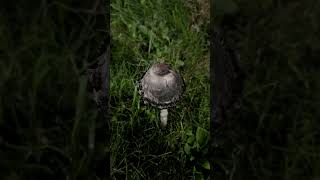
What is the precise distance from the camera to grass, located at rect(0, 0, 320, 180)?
4.90ft

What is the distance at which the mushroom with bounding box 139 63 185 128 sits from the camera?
147cm

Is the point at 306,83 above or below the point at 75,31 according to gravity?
below

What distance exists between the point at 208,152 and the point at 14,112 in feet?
1.55

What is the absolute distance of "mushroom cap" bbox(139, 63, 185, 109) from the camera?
57.9 inches

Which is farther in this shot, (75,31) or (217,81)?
(75,31)

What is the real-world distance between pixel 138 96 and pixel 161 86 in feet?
0.22

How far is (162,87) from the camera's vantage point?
149 cm

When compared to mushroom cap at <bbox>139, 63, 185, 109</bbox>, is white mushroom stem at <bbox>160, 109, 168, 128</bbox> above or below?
below

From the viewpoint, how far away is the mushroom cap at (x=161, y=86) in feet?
4.82

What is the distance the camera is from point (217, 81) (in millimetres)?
1597

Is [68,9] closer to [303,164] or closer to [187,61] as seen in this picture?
[187,61]

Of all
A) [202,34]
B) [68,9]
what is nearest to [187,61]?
[202,34]

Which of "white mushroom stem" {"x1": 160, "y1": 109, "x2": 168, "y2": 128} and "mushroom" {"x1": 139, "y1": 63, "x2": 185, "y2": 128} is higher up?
"mushroom" {"x1": 139, "y1": 63, "x2": 185, "y2": 128}

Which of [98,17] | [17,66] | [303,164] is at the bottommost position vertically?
[303,164]
